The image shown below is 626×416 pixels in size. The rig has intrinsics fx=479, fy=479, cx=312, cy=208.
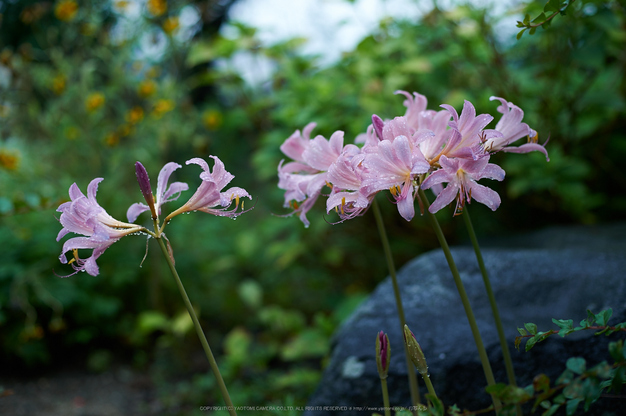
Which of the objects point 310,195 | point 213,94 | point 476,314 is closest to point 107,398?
point 476,314

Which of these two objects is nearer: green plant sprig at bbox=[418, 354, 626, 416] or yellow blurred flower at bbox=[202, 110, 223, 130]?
green plant sprig at bbox=[418, 354, 626, 416]

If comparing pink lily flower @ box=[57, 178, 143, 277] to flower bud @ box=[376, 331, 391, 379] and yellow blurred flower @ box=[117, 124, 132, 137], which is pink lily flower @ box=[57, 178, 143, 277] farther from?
yellow blurred flower @ box=[117, 124, 132, 137]

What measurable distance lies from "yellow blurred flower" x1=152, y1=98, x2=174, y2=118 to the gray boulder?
98.1 inches

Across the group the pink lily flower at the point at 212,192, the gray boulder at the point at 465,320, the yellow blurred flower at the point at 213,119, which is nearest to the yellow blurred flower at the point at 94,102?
the yellow blurred flower at the point at 213,119

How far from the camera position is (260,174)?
3.25 metres

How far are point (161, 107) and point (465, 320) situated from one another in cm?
287

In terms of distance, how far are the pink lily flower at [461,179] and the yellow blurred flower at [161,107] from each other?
3170mm

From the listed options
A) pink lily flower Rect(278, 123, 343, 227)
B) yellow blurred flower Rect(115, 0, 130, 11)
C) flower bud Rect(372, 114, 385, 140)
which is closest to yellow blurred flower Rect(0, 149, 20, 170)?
yellow blurred flower Rect(115, 0, 130, 11)

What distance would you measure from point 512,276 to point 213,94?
572cm

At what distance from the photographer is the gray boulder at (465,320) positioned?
1479mm

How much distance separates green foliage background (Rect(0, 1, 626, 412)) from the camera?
2906 millimetres

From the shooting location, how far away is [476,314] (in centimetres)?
175

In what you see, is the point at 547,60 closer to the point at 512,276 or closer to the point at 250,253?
the point at 512,276

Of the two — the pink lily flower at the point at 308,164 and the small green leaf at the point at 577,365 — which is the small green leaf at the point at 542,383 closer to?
the small green leaf at the point at 577,365
